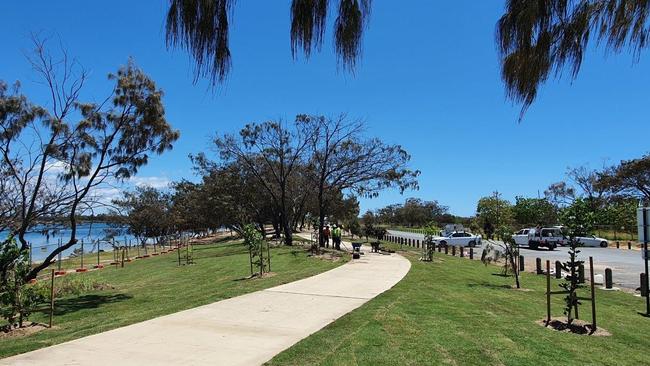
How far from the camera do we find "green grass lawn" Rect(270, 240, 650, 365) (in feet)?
22.5

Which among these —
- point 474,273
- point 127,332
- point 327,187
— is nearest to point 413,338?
point 127,332

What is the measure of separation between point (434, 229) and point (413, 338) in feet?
58.6

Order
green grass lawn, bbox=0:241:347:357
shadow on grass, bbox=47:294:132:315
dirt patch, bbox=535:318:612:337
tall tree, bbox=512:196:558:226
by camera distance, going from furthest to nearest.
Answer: tall tree, bbox=512:196:558:226 → shadow on grass, bbox=47:294:132:315 → dirt patch, bbox=535:318:612:337 → green grass lawn, bbox=0:241:347:357

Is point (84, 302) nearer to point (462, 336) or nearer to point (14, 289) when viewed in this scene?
point (14, 289)

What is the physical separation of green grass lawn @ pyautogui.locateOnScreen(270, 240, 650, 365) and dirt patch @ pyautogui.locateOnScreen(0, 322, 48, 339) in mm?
5351

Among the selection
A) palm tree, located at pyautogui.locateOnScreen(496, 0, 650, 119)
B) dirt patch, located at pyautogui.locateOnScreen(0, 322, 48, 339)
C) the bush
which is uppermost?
palm tree, located at pyautogui.locateOnScreen(496, 0, 650, 119)

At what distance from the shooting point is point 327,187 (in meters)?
35.3

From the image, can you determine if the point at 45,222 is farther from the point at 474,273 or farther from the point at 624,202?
the point at 624,202

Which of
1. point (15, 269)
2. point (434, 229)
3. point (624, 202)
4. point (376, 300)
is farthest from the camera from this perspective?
point (624, 202)

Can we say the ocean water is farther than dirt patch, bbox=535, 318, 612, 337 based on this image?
Yes

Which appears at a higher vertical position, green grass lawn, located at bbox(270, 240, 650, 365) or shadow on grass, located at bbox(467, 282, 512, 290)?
green grass lawn, located at bbox(270, 240, 650, 365)

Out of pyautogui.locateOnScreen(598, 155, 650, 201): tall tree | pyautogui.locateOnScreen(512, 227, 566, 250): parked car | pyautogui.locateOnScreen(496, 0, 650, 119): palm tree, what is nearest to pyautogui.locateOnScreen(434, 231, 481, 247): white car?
pyautogui.locateOnScreen(512, 227, 566, 250): parked car

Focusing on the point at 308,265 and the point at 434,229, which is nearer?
the point at 308,265

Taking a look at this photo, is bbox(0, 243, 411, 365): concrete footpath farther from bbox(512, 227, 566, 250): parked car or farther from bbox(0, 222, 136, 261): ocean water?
bbox(512, 227, 566, 250): parked car
